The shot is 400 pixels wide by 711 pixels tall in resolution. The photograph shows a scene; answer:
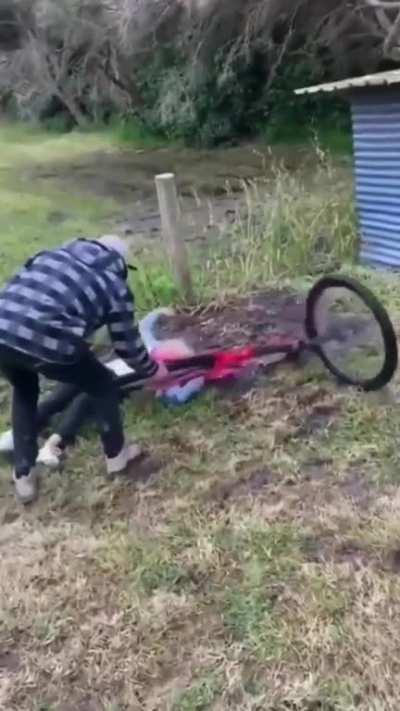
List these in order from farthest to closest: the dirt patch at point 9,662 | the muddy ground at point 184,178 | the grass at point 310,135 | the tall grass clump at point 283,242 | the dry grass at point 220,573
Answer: the grass at point 310,135 < the muddy ground at point 184,178 < the tall grass clump at point 283,242 < the dirt patch at point 9,662 < the dry grass at point 220,573

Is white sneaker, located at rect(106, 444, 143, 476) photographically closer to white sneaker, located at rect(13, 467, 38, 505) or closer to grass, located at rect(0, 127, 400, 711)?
grass, located at rect(0, 127, 400, 711)

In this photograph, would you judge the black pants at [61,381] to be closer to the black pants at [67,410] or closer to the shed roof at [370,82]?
the black pants at [67,410]

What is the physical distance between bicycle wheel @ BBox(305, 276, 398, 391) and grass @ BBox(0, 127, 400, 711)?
115mm

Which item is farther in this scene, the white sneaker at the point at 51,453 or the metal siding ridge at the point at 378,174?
the metal siding ridge at the point at 378,174

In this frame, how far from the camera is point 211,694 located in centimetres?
272

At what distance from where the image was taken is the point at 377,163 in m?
7.21

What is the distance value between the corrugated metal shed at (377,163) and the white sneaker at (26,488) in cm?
386

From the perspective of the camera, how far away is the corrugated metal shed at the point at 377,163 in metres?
6.93

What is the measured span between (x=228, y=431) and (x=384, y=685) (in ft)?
6.41

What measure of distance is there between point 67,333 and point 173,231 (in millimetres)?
2713

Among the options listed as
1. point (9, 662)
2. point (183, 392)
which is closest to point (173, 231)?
point (183, 392)

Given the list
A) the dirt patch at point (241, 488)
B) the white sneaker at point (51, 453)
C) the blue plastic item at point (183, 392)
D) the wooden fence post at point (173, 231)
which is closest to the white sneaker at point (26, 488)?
the white sneaker at point (51, 453)

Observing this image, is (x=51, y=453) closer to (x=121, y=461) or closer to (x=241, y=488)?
(x=121, y=461)

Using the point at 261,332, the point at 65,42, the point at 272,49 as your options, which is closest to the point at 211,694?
the point at 261,332
